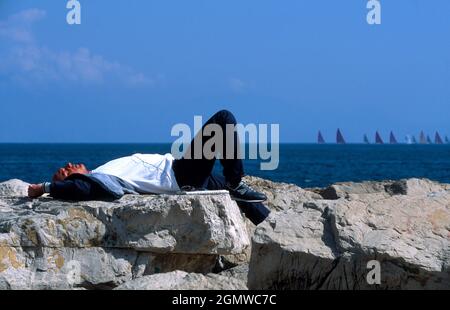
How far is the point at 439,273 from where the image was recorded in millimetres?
5609

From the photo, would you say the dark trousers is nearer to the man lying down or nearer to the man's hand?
the man lying down

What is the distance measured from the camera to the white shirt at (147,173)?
22.8 ft

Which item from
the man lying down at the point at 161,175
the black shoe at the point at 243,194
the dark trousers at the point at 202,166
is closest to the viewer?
the man lying down at the point at 161,175

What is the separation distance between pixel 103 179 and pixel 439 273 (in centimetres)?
263

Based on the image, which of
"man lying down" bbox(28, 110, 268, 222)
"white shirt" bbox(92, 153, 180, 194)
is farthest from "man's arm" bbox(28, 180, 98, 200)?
"white shirt" bbox(92, 153, 180, 194)

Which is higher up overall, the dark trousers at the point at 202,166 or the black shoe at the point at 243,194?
the dark trousers at the point at 202,166

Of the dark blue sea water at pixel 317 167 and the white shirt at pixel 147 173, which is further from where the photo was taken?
the dark blue sea water at pixel 317 167

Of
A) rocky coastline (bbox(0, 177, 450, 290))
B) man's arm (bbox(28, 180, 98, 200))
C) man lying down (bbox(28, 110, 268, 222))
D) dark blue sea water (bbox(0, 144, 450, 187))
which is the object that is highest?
dark blue sea water (bbox(0, 144, 450, 187))

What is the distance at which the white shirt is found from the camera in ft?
22.8

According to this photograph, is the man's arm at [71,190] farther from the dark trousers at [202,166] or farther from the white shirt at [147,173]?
the dark trousers at [202,166]

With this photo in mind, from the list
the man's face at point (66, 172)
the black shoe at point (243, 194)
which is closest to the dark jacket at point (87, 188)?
the man's face at point (66, 172)

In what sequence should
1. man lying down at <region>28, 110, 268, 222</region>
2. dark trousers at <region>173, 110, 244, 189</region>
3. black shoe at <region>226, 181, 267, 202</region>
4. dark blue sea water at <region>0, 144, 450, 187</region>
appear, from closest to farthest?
man lying down at <region>28, 110, 268, 222</region>
dark trousers at <region>173, 110, 244, 189</region>
black shoe at <region>226, 181, 267, 202</region>
dark blue sea water at <region>0, 144, 450, 187</region>

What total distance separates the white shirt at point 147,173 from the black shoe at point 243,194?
0.46 meters
